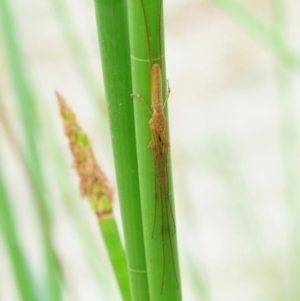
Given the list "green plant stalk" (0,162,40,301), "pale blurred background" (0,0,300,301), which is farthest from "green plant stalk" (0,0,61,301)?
"pale blurred background" (0,0,300,301)

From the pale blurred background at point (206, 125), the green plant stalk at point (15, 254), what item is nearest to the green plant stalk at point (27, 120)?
the green plant stalk at point (15, 254)

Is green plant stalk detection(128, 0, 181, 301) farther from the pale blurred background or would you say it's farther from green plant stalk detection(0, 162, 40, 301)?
the pale blurred background

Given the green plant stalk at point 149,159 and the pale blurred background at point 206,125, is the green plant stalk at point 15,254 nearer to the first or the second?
the green plant stalk at point 149,159

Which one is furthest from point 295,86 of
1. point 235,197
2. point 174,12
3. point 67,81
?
point 235,197

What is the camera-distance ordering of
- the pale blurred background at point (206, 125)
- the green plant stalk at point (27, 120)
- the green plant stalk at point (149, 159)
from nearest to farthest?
the green plant stalk at point (149, 159) < the green plant stalk at point (27, 120) < the pale blurred background at point (206, 125)

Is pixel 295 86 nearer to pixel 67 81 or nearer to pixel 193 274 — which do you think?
pixel 67 81
